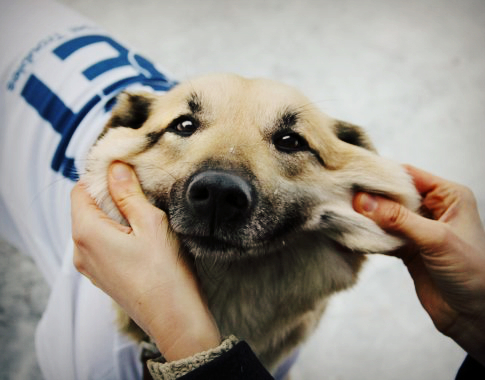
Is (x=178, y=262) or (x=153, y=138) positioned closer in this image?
(x=178, y=262)

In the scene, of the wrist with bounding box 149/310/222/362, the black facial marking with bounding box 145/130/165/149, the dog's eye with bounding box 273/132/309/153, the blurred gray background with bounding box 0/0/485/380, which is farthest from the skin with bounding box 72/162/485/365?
the blurred gray background with bounding box 0/0/485/380

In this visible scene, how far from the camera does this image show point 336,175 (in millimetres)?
1413

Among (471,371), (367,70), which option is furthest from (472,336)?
(367,70)

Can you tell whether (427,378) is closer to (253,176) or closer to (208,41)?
(253,176)

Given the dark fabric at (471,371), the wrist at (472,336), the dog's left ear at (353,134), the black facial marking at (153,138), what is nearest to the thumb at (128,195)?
the black facial marking at (153,138)

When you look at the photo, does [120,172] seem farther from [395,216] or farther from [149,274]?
[395,216]

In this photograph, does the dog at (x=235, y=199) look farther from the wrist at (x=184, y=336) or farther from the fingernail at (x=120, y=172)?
the wrist at (x=184, y=336)

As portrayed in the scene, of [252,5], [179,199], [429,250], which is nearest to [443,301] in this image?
[429,250]

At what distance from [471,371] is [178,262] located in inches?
45.6

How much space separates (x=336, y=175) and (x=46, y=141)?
137 cm

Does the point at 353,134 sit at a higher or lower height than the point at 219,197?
higher

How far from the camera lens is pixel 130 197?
1282 millimetres

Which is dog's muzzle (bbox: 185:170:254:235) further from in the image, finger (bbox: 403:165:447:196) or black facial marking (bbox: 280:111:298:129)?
finger (bbox: 403:165:447:196)

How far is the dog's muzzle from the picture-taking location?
1085 millimetres
